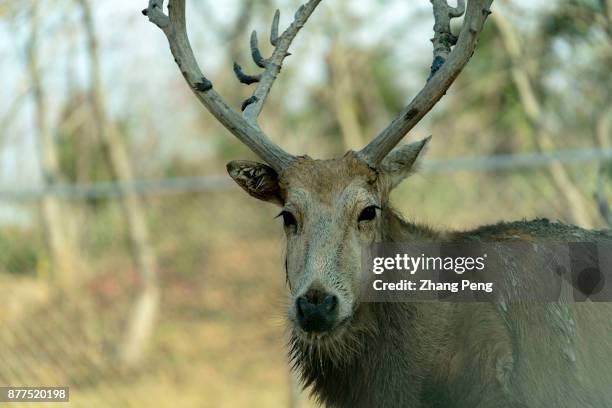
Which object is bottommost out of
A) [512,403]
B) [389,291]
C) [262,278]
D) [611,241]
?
[512,403]

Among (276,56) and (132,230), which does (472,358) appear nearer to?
(276,56)

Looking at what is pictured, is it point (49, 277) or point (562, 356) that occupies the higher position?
point (49, 277)

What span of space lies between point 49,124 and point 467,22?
448 inches

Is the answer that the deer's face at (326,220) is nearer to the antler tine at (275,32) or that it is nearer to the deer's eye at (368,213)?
the deer's eye at (368,213)

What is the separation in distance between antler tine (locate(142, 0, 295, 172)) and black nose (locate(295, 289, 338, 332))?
3.18ft

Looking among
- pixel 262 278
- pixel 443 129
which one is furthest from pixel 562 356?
pixel 443 129

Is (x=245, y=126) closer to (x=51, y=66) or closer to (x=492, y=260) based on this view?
(x=492, y=260)

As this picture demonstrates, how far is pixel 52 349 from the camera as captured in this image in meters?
12.1

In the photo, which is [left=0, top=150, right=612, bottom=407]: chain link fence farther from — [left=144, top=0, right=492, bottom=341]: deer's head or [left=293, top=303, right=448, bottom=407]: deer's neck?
[left=293, top=303, right=448, bottom=407]: deer's neck

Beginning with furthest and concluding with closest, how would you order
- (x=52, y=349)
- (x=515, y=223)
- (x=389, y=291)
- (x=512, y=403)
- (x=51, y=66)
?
(x=51, y=66)
(x=52, y=349)
(x=515, y=223)
(x=389, y=291)
(x=512, y=403)

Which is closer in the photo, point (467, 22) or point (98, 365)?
point (467, 22)

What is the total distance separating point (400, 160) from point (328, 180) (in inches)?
20.4

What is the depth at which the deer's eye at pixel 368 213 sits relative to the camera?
16.0 ft

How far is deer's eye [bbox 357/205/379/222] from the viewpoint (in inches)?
192
